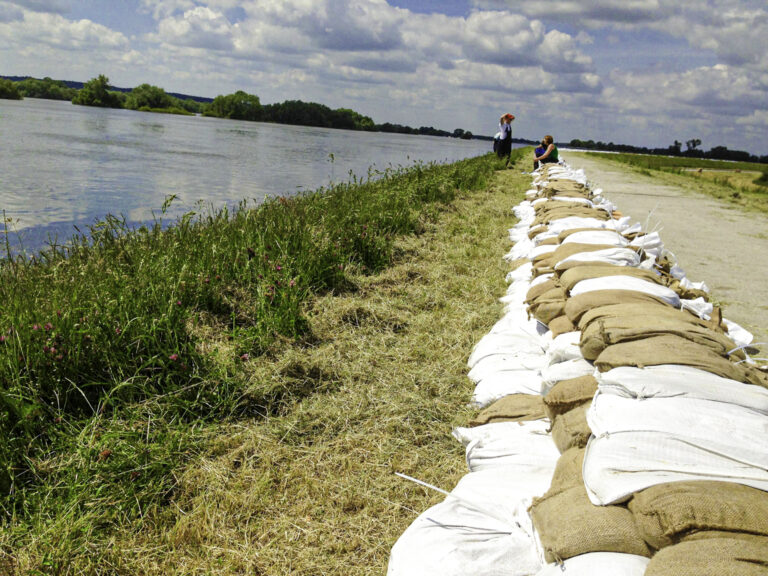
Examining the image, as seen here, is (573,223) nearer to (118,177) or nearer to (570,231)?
(570,231)

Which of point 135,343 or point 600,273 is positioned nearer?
point 135,343

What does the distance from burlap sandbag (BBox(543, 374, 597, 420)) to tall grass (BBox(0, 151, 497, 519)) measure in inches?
53.0

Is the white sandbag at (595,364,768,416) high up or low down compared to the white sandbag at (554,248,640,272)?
down

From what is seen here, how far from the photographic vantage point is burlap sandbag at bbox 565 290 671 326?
2471 mm

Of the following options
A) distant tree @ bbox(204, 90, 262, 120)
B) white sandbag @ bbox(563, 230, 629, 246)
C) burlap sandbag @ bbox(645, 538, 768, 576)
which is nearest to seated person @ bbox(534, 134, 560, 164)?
white sandbag @ bbox(563, 230, 629, 246)

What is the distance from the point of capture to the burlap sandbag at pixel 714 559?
38.0 inches

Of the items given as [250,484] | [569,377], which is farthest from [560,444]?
[250,484]

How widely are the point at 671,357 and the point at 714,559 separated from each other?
37.2 inches

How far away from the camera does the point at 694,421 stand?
1410 mm

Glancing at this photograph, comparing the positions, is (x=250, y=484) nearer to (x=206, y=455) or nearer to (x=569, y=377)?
(x=206, y=455)

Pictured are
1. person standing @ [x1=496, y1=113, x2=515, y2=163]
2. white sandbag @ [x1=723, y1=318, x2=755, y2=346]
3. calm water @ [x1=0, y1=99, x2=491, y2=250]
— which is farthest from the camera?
person standing @ [x1=496, y1=113, x2=515, y2=163]

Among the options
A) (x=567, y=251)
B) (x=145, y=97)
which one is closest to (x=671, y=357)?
(x=567, y=251)

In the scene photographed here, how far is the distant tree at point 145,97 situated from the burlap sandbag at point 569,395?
62.3 meters

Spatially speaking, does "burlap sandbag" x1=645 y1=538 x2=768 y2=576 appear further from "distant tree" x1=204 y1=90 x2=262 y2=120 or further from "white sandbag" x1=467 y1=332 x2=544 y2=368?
"distant tree" x1=204 y1=90 x2=262 y2=120
